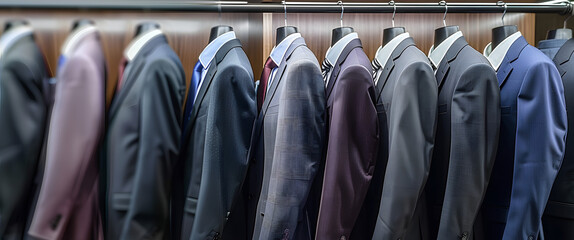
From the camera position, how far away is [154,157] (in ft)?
2.69

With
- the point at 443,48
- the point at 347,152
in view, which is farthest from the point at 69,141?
the point at 443,48

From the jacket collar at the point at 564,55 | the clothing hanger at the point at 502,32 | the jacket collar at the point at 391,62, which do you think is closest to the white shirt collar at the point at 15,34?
the jacket collar at the point at 391,62

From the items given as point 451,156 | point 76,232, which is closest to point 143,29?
point 76,232

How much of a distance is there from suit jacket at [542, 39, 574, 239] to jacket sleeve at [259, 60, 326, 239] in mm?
659

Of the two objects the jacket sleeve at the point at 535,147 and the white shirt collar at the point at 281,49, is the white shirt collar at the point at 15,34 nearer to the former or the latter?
the white shirt collar at the point at 281,49

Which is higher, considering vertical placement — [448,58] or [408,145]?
[448,58]

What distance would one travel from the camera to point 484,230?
3.73 ft

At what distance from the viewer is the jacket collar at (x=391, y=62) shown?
1.15 meters

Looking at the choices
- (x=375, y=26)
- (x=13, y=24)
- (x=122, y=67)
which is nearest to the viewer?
(x=13, y=24)

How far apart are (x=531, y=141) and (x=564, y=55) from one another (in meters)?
0.35

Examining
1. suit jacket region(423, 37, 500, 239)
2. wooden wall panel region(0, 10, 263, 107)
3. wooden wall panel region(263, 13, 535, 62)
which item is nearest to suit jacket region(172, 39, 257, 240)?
wooden wall panel region(0, 10, 263, 107)

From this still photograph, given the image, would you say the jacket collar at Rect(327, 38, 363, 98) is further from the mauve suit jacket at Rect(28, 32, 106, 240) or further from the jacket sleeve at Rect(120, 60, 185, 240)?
the mauve suit jacket at Rect(28, 32, 106, 240)

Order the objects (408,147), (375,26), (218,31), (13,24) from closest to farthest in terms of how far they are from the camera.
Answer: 1. (13,24)
2. (408,147)
3. (218,31)
4. (375,26)

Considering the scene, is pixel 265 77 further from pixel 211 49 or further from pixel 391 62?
pixel 391 62
